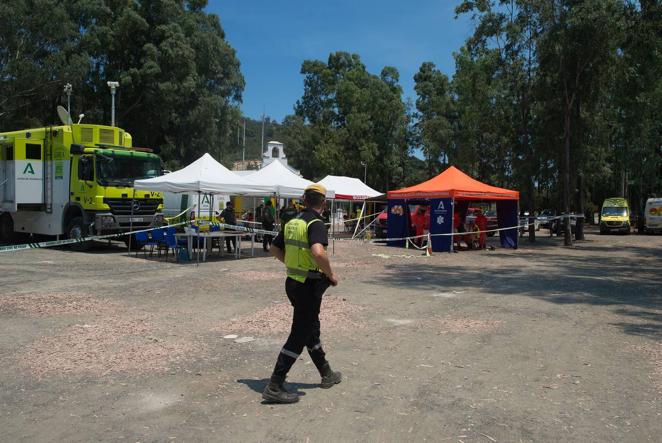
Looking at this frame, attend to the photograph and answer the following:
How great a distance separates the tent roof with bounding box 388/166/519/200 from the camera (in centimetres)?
2008

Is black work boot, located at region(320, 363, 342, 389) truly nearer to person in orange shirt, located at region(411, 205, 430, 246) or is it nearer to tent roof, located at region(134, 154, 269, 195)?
tent roof, located at region(134, 154, 269, 195)

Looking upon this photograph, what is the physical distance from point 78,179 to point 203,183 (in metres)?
4.27

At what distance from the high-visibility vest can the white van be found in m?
37.8

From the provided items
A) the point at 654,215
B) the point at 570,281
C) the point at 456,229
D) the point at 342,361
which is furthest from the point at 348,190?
the point at 342,361

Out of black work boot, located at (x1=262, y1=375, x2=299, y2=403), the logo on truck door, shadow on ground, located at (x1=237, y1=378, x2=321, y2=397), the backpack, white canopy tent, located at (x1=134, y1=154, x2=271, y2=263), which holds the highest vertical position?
the logo on truck door

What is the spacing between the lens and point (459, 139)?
4169cm

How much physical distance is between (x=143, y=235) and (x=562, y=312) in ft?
38.8

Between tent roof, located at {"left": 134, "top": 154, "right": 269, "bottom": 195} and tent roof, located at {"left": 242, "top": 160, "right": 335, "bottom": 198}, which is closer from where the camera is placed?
tent roof, located at {"left": 134, "top": 154, "right": 269, "bottom": 195}

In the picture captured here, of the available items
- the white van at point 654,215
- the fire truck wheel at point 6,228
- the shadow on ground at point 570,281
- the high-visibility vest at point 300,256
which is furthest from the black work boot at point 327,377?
the white van at point 654,215

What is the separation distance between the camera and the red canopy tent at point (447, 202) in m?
20.3

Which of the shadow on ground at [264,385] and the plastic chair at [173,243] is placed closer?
the shadow on ground at [264,385]

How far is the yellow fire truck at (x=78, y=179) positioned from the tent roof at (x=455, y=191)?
962cm

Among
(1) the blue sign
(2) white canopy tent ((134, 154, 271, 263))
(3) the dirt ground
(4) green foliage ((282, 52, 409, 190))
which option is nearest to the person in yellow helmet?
(3) the dirt ground

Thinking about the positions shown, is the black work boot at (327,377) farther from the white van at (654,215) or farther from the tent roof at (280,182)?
the white van at (654,215)
